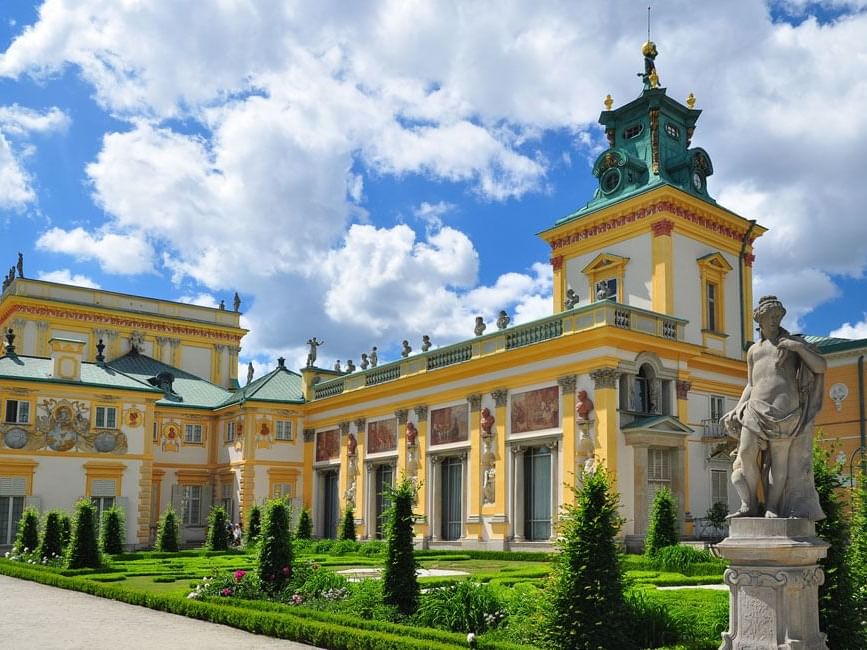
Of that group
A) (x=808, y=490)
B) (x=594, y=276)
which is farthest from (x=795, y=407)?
(x=594, y=276)

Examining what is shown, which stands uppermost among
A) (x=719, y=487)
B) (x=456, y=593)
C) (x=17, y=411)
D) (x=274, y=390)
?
(x=274, y=390)

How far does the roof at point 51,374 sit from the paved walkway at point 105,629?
22177 mm

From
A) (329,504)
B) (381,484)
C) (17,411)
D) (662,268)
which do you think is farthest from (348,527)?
(662,268)

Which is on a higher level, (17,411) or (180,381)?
(180,381)

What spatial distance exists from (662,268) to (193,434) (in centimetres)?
2694

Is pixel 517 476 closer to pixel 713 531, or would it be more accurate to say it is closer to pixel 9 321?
pixel 713 531

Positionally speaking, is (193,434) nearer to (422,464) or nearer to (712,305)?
(422,464)

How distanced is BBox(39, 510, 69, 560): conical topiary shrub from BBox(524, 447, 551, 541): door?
1551 centimetres

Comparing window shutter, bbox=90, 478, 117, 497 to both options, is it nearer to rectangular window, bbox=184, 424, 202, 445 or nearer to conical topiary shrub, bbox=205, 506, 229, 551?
conical topiary shrub, bbox=205, 506, 229, 551

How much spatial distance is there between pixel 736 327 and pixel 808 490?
28.4 m

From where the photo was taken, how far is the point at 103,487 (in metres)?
40.8

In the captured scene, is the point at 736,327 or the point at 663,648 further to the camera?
the point at 736,327

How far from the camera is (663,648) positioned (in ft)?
35.8

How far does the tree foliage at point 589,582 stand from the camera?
11.1 m
